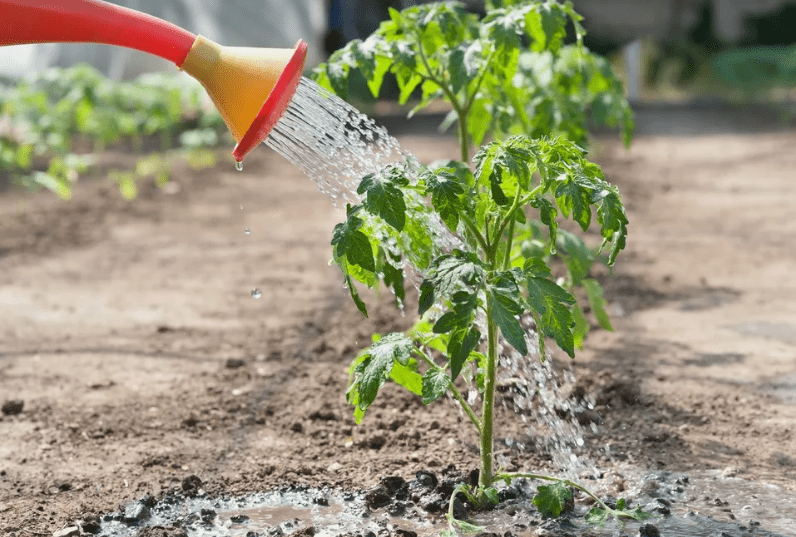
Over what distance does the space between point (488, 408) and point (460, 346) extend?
1.40ft

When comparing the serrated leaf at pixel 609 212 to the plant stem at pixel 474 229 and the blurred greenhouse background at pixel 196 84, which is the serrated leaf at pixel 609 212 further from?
the blurred greenhouse background at pixel 196 84

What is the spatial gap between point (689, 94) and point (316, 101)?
12971 mm

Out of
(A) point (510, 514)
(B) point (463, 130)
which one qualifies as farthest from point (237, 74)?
(A) point (510, 514)

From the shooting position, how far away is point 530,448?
3027 millimetres

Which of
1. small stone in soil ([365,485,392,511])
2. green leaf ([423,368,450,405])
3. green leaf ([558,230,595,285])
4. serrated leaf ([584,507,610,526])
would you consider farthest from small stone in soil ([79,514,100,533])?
green leaf ([558,230,595,285])

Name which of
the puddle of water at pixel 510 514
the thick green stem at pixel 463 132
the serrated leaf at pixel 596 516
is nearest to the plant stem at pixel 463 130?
the thick green stem at pixel 463 132

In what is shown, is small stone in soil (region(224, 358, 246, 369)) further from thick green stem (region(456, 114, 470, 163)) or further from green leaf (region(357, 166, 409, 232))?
green leaf (region(357, 166, 409, 232))

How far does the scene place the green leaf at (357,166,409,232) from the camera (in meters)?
2.14

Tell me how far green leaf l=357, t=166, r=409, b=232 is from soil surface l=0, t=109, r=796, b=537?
1.02 metres

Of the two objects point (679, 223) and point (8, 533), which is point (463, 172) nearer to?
point (8, 533)

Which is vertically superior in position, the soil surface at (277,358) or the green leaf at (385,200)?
the green leaf at (385,200)

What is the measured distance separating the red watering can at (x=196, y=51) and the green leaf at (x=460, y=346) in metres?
0.63

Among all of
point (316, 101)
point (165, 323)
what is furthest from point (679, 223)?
point (316, 101)

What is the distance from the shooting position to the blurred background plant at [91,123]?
7.19 metres
